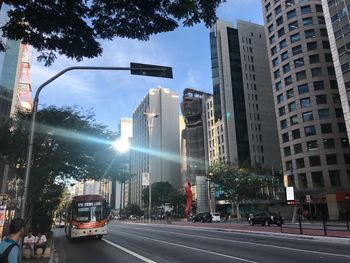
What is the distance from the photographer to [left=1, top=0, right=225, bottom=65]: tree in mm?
6508

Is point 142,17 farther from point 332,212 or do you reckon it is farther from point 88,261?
point 332,212

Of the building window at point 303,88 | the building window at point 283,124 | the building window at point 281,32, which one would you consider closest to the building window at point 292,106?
the building window at point 303,88

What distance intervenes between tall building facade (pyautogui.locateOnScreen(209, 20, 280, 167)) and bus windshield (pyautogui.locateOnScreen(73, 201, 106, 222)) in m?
76.6

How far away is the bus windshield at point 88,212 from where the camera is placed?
997 inches

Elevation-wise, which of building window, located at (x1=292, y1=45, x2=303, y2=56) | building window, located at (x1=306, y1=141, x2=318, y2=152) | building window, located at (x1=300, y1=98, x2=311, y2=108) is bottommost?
building window, located at (x1=306, y1=141, x2=318, y2=152)

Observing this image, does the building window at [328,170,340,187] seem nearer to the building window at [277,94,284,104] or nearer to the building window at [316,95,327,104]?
the building window at [316,95,327,104]

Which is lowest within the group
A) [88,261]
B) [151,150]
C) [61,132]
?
[88,261]

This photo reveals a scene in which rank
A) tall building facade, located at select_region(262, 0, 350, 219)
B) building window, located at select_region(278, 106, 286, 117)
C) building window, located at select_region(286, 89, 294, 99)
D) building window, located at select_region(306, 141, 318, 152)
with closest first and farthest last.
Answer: tall building facade, located at select_region(262, 0, 350, 219) < building window, located at select_region(306, 141, 318, 152) < building window, located at select_region(286, 89, 294, 99) < building window, located at select_region(278, 106, 286, 117)

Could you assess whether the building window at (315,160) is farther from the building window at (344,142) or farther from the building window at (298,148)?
the building window at (344,142)

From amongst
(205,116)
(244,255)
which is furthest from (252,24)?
(244,255)

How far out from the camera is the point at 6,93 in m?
36.8

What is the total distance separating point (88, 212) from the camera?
1004 inches

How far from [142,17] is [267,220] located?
35.1 metres

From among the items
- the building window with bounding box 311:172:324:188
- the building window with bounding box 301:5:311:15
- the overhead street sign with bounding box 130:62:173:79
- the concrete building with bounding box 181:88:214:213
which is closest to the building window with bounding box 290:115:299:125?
the building window with bounding box 311:172:324:188
